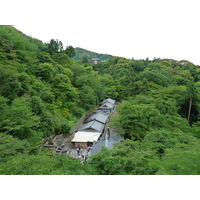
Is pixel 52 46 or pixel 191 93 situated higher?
pixel 52 46

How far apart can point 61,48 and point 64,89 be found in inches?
687

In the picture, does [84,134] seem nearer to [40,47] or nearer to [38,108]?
[38,108]

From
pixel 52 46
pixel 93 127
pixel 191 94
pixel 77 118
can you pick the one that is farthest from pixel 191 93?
pixel 52 46

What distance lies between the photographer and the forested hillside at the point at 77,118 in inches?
229

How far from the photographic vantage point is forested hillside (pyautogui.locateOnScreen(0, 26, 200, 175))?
19.1ft

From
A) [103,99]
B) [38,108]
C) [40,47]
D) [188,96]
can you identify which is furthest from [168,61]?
[38,108]

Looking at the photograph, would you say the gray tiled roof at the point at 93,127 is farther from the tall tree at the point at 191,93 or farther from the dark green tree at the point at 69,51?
the dark green tree at the point at 69,51

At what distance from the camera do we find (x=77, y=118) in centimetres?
2097

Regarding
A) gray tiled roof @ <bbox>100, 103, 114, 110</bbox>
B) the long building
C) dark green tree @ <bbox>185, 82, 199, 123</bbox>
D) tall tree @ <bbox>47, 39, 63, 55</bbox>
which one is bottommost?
the long building

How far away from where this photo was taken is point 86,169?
5.48 metres

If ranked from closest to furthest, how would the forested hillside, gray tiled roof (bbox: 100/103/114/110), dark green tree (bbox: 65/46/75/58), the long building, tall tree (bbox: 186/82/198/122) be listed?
the forested hillside
the long building
tall tree (bbox: 186/82/198/122)
gray tiled roof (bbox: 100/103/114/110)
dark green tree (bbox: 65/46/75/58)

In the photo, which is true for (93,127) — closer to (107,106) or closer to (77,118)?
(77,118)

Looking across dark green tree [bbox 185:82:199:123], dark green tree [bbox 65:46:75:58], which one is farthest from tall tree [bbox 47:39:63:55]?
dark green tree [bbox 185:82:199:123]

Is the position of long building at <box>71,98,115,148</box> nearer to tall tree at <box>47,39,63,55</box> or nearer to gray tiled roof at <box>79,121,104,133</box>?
gray tiled roof at <box>79,121,104,133</box>
